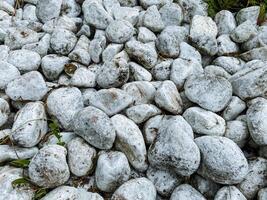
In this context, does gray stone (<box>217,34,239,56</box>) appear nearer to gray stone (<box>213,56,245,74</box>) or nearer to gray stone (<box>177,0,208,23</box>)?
gray stone (<box>213,56,245,74</box>)

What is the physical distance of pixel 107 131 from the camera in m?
1.54

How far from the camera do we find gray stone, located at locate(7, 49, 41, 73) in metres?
1.85

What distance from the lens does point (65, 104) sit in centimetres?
168

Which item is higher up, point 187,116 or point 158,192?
point 187,116

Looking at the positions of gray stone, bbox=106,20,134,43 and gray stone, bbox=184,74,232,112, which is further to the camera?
gray stone, bbox=106,20,134,43

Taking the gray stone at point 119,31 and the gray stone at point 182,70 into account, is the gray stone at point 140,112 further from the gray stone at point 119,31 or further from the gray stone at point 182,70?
the gray stone at point 119,31

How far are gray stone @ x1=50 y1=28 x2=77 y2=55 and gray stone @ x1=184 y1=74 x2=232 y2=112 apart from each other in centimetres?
63

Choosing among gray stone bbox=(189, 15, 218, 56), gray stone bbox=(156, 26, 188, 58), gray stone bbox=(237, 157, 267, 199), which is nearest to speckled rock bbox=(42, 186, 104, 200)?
gray stone bbox=(237, 157, 267, 199)

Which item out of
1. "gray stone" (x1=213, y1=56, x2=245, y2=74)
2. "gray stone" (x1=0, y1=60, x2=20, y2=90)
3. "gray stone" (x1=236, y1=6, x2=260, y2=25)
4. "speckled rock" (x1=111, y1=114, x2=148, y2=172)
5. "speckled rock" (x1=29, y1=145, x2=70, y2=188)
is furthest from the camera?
"gray stone" (x1=236, y1=6, x2=260, y2=25)

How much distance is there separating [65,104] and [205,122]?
572 mm

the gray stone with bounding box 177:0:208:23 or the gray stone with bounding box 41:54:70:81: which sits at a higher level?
the gray stone with bounding box 177:0:208:23

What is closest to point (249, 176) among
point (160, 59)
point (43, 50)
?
point (160, 59)

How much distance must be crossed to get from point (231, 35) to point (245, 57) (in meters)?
0.14

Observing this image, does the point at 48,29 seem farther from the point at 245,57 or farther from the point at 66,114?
the point at 245,57
